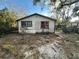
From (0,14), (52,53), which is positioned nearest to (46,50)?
(52,53)

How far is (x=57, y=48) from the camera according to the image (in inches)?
541

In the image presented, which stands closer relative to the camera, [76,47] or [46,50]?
[46,50]

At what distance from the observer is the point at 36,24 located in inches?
869

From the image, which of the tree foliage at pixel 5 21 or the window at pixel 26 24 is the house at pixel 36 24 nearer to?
the window at pixel 26 24

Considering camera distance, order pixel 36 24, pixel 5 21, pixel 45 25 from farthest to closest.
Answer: pixel 5 21 < pixel 36 24 < pixel 45 25

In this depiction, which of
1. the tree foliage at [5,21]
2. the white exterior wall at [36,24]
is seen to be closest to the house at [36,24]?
the white exterior wall at [36,24]

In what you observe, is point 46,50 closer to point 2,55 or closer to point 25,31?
point 2,55

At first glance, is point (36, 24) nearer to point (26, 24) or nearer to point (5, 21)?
point (26, 24)

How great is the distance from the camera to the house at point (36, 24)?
21.9m

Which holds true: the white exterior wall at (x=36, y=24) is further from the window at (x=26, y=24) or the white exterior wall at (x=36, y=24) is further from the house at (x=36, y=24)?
the window at (x=26, y=24)

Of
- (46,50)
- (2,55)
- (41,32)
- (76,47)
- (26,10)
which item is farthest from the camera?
(26,10)

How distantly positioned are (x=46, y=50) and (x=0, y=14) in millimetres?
12881

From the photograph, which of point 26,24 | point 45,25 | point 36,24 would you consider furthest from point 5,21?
point 45,25

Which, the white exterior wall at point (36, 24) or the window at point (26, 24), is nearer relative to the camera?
the white exterior wall at point (36, 24)
